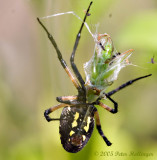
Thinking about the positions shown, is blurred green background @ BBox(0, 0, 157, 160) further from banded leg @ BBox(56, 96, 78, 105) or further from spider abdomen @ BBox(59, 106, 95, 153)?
banded leg @ BBox(56, 96, 78, 105)

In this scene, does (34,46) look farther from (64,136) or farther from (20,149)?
(64,136)

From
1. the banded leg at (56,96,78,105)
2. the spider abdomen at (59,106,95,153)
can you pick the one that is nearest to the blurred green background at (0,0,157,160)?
the spider abdomen at (59,106,95,153)

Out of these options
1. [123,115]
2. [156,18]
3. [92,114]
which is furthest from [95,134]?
[156,18]

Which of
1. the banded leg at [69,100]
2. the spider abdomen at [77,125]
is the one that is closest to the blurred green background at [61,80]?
the spider abdomen at [77,125]

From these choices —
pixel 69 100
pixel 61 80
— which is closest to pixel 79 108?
pixel 69 100

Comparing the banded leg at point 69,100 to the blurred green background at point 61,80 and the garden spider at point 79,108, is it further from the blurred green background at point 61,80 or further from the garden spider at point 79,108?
the blurred green background at point 61,80

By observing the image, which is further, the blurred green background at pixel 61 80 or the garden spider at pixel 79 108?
the blurred green background at pixel 61 80
